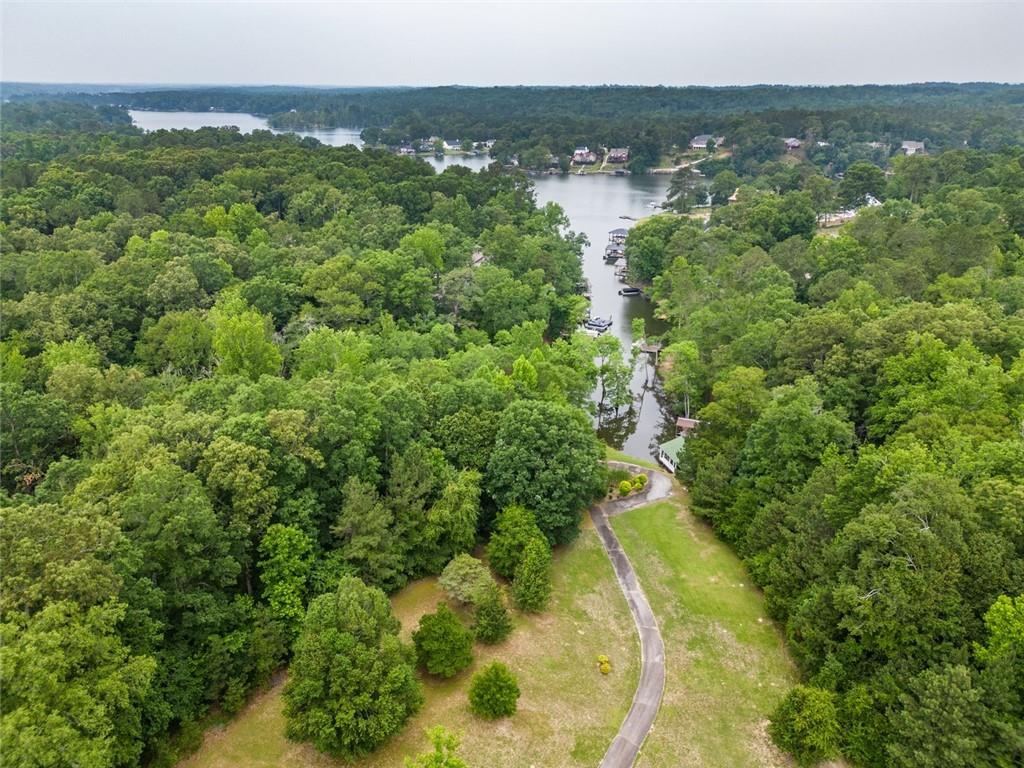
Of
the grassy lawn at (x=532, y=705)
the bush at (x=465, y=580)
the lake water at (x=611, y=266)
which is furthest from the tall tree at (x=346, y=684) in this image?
the lake water at (x=611, y=266)

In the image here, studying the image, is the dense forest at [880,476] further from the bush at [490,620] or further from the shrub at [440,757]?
the shrub at [440,757]

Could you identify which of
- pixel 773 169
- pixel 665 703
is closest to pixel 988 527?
pixel 665 703

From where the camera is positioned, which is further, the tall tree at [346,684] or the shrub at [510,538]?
the shrub at [510,538]

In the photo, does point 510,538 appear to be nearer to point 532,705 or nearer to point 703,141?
point 532,705

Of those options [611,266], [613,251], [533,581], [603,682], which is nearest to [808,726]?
[603,682]

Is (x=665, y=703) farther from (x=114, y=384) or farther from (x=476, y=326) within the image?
(x=476, y=326)

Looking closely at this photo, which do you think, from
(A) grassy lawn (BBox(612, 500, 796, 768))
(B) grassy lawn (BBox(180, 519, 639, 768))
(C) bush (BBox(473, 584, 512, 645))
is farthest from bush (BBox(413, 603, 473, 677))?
(A) grassy lawn (BBox(612, 500, 796, 768))

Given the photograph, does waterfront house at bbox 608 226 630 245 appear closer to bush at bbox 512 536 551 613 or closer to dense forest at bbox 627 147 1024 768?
dense forest at bbox 627 147 1024 768
